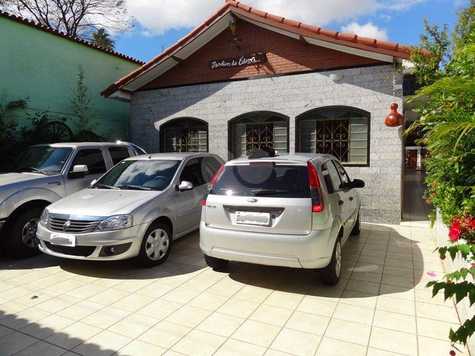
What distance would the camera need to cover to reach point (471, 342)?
110 inches

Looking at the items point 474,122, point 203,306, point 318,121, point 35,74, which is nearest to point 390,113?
point 318,121

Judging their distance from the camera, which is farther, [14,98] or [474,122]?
[14,98]

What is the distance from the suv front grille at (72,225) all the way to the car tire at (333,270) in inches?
119

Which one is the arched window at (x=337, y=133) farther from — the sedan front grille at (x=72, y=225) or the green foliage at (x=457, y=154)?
the sedan front grille at (x=72, y=225)

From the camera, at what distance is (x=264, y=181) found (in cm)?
417

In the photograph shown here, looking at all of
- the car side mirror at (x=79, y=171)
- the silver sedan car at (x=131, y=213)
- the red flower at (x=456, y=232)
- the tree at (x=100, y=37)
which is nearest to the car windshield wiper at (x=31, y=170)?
the car side mirror at (x=79, y=171)

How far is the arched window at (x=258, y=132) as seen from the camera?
8992mm

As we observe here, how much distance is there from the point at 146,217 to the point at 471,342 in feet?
12.8

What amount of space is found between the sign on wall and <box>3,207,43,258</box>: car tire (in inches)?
239

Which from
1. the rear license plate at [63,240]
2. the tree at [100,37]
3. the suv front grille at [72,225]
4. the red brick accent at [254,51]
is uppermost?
the tree at [100,37]

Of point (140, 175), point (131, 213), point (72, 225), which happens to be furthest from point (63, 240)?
point (140, 175)

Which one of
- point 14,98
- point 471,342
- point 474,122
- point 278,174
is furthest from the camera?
point 14,98

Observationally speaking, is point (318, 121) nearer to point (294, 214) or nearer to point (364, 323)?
point (294, 214)

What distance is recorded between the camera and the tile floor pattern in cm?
304
